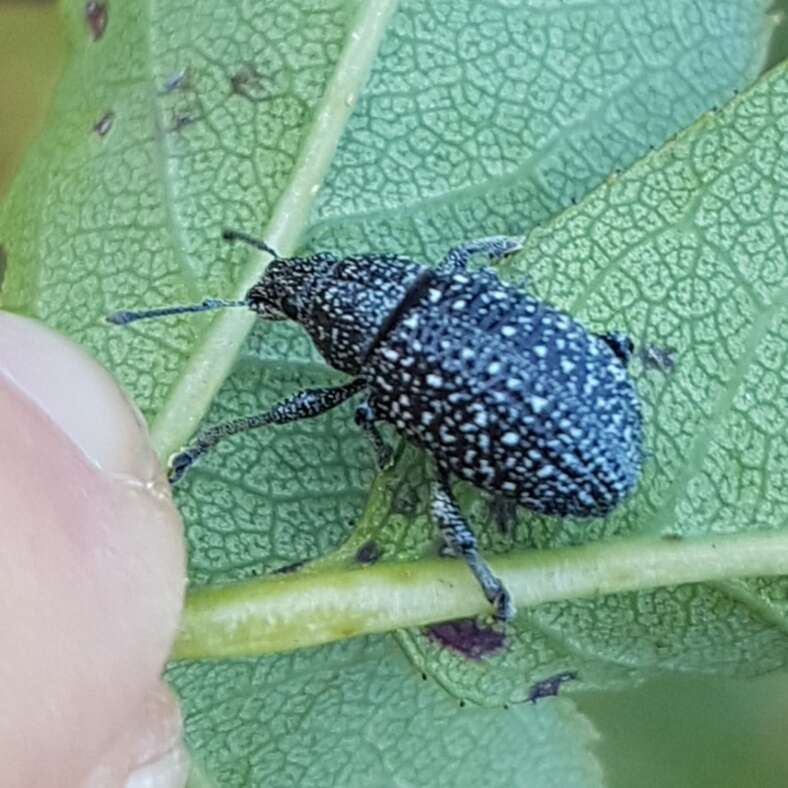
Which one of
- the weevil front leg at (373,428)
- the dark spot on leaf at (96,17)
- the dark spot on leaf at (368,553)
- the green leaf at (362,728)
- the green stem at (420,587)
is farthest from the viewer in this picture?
the dark spot on leaf at (96,17)

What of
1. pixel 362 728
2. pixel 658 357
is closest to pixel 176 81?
pixel 658 357

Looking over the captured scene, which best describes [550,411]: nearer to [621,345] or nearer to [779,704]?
[621,345]

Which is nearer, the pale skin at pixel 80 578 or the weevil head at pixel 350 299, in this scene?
the pale skin at pixel 80 578

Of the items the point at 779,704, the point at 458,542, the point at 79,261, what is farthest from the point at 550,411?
the point at 779,704

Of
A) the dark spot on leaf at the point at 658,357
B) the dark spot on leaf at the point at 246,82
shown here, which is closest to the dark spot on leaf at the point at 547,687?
the dark spot on leaf at the point at 658,357

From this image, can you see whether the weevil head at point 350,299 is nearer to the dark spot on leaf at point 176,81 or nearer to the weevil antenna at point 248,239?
the weevil antenna at point 248,239

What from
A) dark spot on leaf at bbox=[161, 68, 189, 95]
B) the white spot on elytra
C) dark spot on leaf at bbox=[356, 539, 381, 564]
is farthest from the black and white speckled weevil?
dark spot on leaf at bbox=[161, 68, 189, 95]

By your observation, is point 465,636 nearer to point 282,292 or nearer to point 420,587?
point 420,587

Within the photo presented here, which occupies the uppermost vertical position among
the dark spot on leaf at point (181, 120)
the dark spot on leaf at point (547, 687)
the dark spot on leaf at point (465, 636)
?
the dark spot on leaf at point (181, 120)
